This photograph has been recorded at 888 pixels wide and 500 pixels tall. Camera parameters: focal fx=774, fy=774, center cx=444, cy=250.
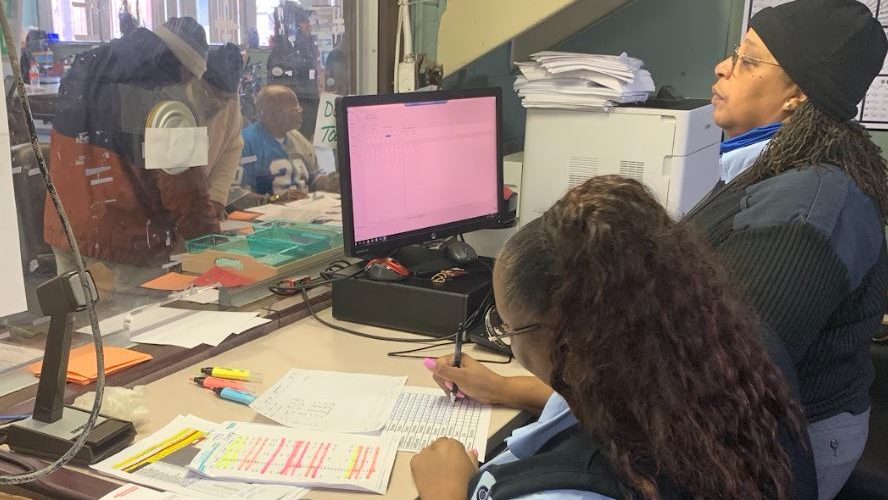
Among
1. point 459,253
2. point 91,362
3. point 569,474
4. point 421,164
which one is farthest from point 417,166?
point 569,474

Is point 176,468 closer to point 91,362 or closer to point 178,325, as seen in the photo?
point 91,362

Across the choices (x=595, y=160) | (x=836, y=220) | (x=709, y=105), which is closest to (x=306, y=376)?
(x=836, y=220)

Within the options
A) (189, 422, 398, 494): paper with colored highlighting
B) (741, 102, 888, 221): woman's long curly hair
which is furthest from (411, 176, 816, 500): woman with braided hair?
(741, 102, 888, 221): woman's long curly hair

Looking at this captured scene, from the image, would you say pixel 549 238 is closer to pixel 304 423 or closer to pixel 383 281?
pixel 304 423

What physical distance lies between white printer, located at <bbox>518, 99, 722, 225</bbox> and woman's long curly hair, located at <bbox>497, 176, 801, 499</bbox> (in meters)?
1.14

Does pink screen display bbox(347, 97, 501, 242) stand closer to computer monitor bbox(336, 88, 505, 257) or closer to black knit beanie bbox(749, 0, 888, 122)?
computer monitor bbox(336, 88, 505, 257)

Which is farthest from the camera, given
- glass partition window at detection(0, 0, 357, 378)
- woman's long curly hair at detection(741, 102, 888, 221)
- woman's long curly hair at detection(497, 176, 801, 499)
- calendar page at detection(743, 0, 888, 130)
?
calendar page at detection(743, 0, 888, 130)

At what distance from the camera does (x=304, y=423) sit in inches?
49.5

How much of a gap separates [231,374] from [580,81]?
1235 mm

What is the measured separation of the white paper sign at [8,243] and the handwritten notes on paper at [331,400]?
0.44 m

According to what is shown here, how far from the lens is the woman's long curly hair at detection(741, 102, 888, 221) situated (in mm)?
1206

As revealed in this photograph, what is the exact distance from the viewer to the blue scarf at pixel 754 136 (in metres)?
1.32

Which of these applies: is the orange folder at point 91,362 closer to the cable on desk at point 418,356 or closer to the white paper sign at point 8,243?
the white paper sign at point 8,243

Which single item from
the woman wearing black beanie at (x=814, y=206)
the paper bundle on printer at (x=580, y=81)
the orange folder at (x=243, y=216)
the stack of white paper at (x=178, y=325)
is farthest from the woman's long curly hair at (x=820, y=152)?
the orange folder at (x=243, y=216)
